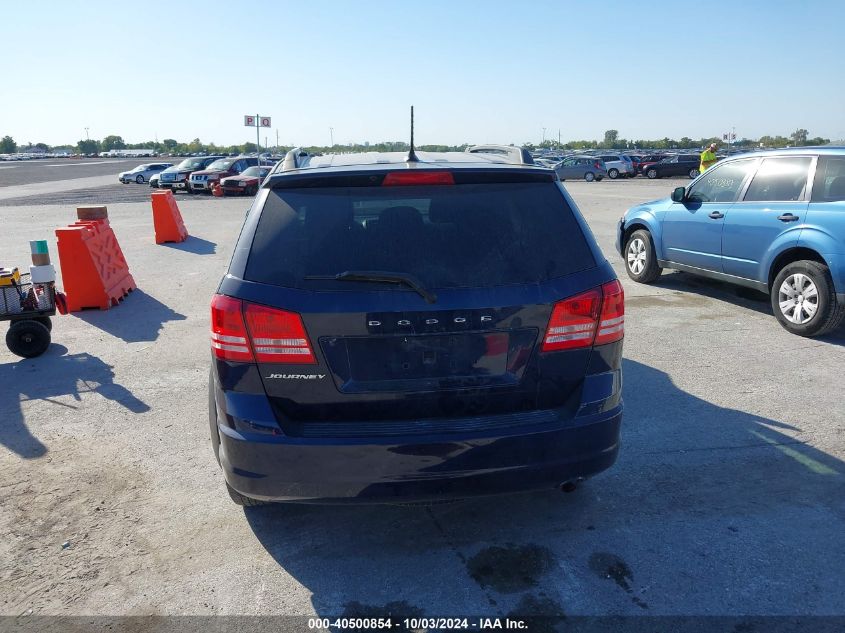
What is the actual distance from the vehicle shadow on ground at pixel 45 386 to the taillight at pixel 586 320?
3581mm

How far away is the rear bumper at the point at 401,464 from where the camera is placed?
9.49ft

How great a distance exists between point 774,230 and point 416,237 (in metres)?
5.81

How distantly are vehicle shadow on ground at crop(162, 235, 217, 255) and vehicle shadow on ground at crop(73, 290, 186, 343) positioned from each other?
159 inches

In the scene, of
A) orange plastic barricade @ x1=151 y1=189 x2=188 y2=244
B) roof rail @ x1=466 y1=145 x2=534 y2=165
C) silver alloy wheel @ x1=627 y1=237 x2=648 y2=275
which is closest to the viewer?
roof rail @ x1=466 y1=145 x2=534 y2=165

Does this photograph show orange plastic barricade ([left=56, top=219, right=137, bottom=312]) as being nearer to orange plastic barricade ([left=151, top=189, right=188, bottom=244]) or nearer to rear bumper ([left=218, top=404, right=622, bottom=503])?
orange plastic barricade ([left=151, top=189, right=188, bottom=244])

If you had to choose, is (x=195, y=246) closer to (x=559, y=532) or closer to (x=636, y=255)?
(x=636, y=255)

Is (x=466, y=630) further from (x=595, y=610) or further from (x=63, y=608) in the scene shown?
(x=63, y=608)

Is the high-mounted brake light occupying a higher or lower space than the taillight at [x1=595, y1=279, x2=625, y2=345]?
higher

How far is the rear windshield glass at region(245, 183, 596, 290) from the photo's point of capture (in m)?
2.94

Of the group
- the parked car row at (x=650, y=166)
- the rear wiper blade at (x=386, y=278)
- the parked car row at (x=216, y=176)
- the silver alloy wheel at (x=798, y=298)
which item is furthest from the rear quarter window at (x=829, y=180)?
the parked car row at (x=650, y=166)

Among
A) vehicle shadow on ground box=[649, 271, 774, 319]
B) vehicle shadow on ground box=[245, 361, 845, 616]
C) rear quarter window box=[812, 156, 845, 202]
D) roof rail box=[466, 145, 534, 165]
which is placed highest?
roof rail box=[466, 145, 534, 165]

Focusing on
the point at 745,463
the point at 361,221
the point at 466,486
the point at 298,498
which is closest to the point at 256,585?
the point at 298,498

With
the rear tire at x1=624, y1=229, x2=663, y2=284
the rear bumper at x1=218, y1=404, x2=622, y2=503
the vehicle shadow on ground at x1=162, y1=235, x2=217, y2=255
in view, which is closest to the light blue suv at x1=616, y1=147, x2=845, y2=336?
the rear tire at x1=624, y1=229, x2=663, y2=284

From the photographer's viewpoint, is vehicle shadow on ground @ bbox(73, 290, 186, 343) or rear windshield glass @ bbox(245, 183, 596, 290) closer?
rear windshield glass @ bbox(245, 183, 596, 290)
